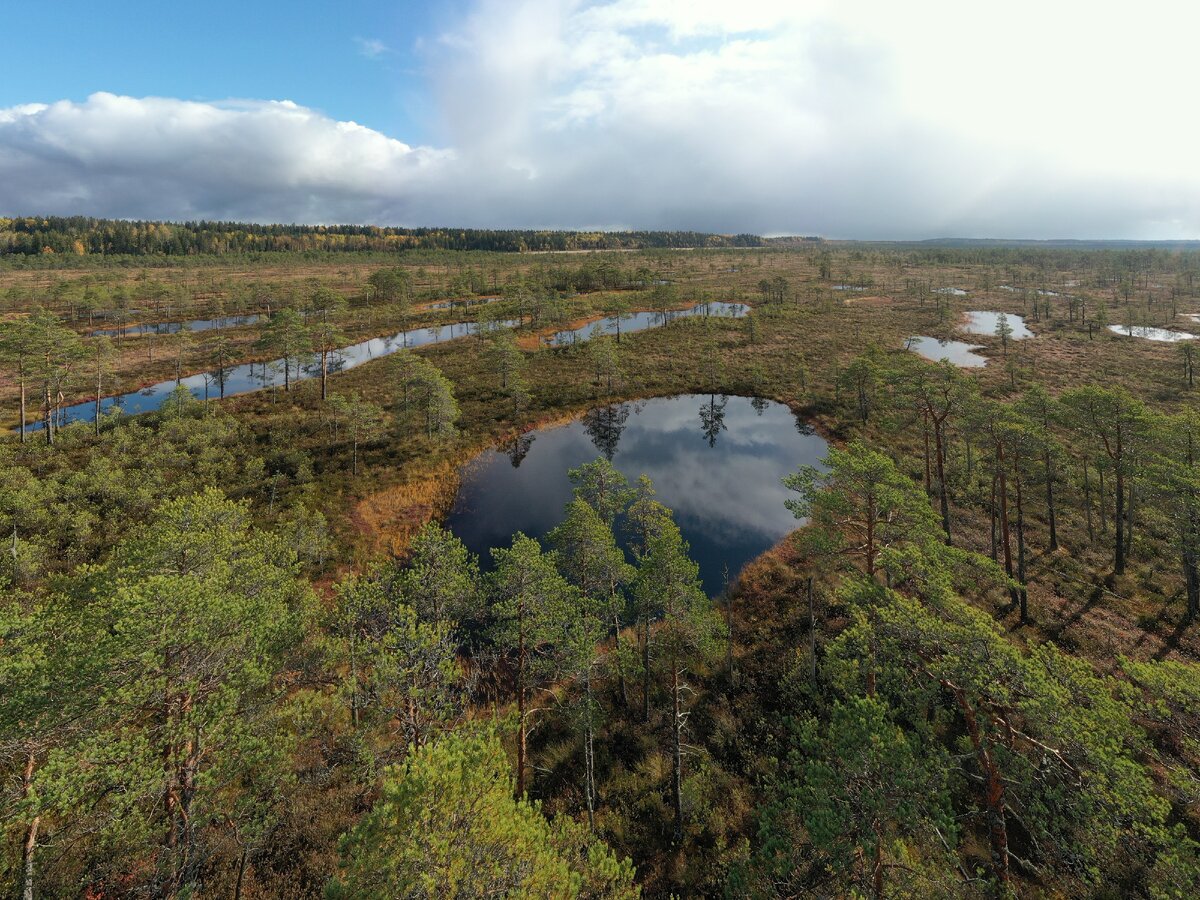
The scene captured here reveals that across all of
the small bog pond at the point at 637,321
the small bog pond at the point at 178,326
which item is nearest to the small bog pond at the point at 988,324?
the small bog pond at the point at 637,321

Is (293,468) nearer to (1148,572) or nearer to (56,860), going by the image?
(56,860)

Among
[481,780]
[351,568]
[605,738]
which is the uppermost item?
[481,780]

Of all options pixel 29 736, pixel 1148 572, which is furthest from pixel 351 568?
pixel 1148 572

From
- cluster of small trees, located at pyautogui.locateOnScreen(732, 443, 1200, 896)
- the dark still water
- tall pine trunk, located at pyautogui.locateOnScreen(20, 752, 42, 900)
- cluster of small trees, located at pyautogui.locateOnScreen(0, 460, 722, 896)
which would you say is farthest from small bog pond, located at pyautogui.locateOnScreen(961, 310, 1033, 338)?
tall pine trunk, located at pyautogui.locateOnScreen(20, 752, 42, 900)

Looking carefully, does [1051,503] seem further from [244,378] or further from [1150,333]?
[1150,333]

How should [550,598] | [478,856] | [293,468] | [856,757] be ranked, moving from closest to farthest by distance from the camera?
[478,856] → [856,757] → [550,598] → [293,468]

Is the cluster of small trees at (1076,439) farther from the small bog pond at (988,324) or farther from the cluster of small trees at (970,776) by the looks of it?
the small bog pond at (988,324)

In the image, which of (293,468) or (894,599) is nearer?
(894,599)
